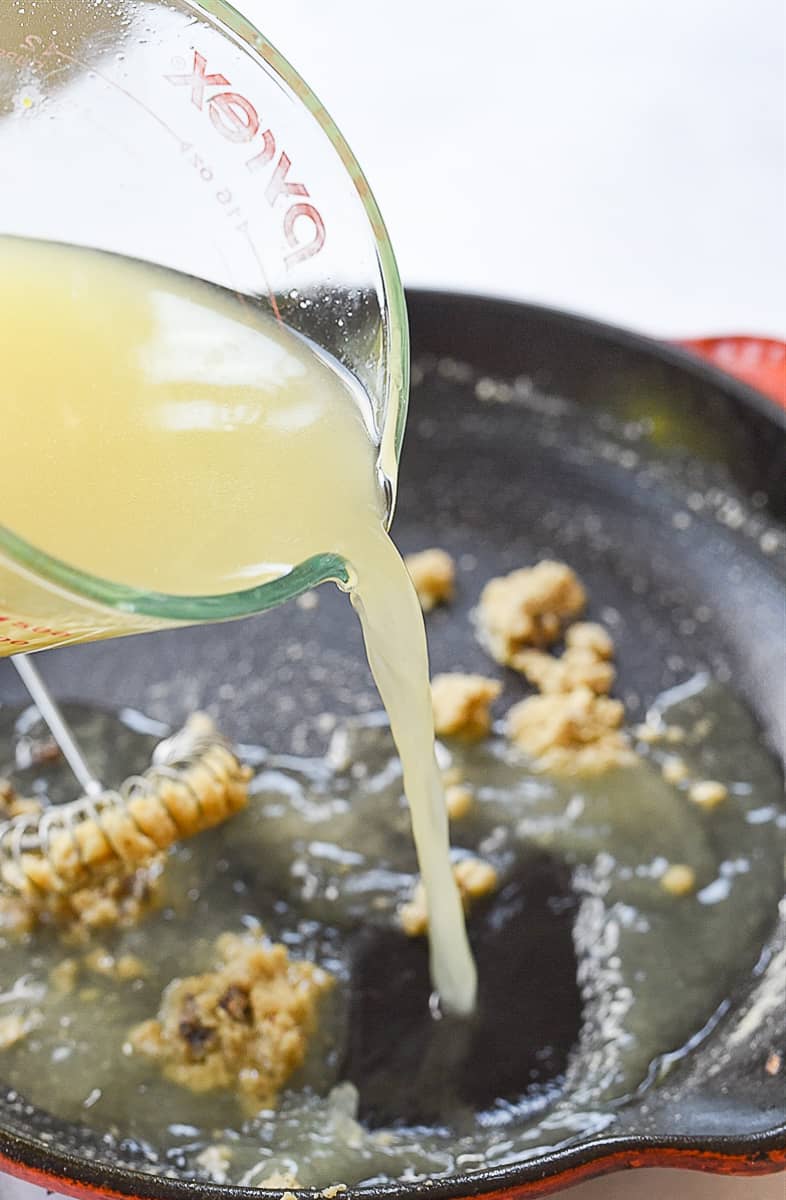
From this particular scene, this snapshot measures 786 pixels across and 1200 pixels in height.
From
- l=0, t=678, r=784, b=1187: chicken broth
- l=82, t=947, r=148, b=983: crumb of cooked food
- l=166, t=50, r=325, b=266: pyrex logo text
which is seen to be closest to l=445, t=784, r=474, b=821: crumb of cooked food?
l=0, t=678, r=784, b=1187: chicken broth

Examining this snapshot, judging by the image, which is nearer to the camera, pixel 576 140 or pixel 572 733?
pixel 572 733

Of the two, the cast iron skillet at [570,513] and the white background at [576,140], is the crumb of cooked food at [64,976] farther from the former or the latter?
the white background at [576,140]

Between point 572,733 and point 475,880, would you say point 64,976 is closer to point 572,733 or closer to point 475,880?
point 475,880

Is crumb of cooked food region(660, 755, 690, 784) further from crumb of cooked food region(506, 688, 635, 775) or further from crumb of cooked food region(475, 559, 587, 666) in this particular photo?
crumb of cooked food region(475, 559, 587, 666)

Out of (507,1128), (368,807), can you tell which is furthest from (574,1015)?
(368,807)

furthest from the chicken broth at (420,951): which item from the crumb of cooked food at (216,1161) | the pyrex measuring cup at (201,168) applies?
the pyrex measuring cup at (201,168)

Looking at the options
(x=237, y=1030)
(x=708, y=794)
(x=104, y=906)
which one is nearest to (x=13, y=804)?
(x=104, y=906)
